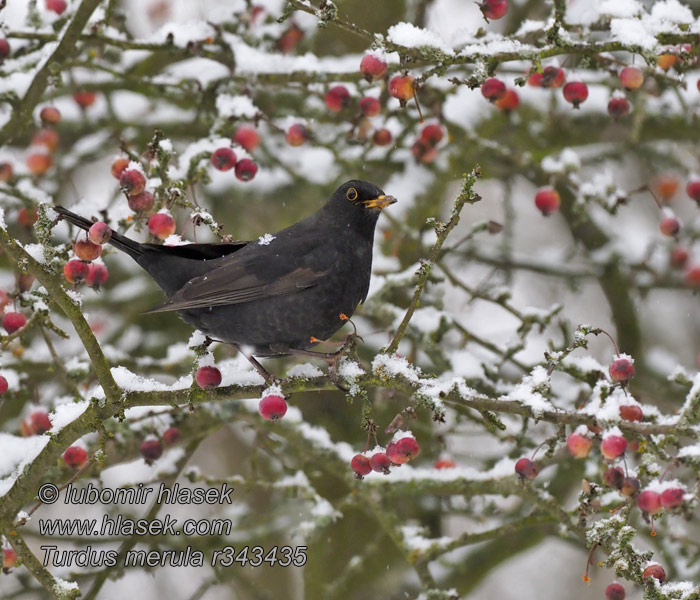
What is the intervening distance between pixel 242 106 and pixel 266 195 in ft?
5.64

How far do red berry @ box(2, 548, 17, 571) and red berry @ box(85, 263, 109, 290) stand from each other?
1.03 m

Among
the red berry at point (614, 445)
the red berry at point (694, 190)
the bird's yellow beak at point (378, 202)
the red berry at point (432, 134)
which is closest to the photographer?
the red berry at point (614, 445)

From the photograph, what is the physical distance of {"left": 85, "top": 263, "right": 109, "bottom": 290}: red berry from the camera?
3.20 metres

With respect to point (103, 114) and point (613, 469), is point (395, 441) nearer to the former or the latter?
point (613, 469)

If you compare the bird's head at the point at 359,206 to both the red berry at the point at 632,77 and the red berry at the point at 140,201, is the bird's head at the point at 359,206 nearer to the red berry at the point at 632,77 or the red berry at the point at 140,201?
the red berry at the point at 140,201

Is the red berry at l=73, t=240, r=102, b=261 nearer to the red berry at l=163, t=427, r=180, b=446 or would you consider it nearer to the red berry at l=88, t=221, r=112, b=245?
the red berry at l=88, t=221, r=112, b=245

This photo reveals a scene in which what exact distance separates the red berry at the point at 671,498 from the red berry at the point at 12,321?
245cm

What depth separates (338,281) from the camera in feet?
11.5

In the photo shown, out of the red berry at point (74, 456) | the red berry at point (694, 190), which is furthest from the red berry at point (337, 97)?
the red berry at point (74, 456)

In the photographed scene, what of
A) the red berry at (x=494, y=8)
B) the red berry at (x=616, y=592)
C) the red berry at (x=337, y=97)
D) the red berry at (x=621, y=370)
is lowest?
the red berry at (x=616, y=592)

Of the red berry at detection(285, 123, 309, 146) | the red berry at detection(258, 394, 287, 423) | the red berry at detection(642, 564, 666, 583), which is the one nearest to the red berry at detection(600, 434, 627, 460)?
the red berry at detection(642, 564, 666, 583)

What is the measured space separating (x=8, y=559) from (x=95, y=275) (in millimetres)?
1100

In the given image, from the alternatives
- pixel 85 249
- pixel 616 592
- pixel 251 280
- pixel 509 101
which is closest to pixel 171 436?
pixel 251 280

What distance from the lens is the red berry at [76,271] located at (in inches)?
121
